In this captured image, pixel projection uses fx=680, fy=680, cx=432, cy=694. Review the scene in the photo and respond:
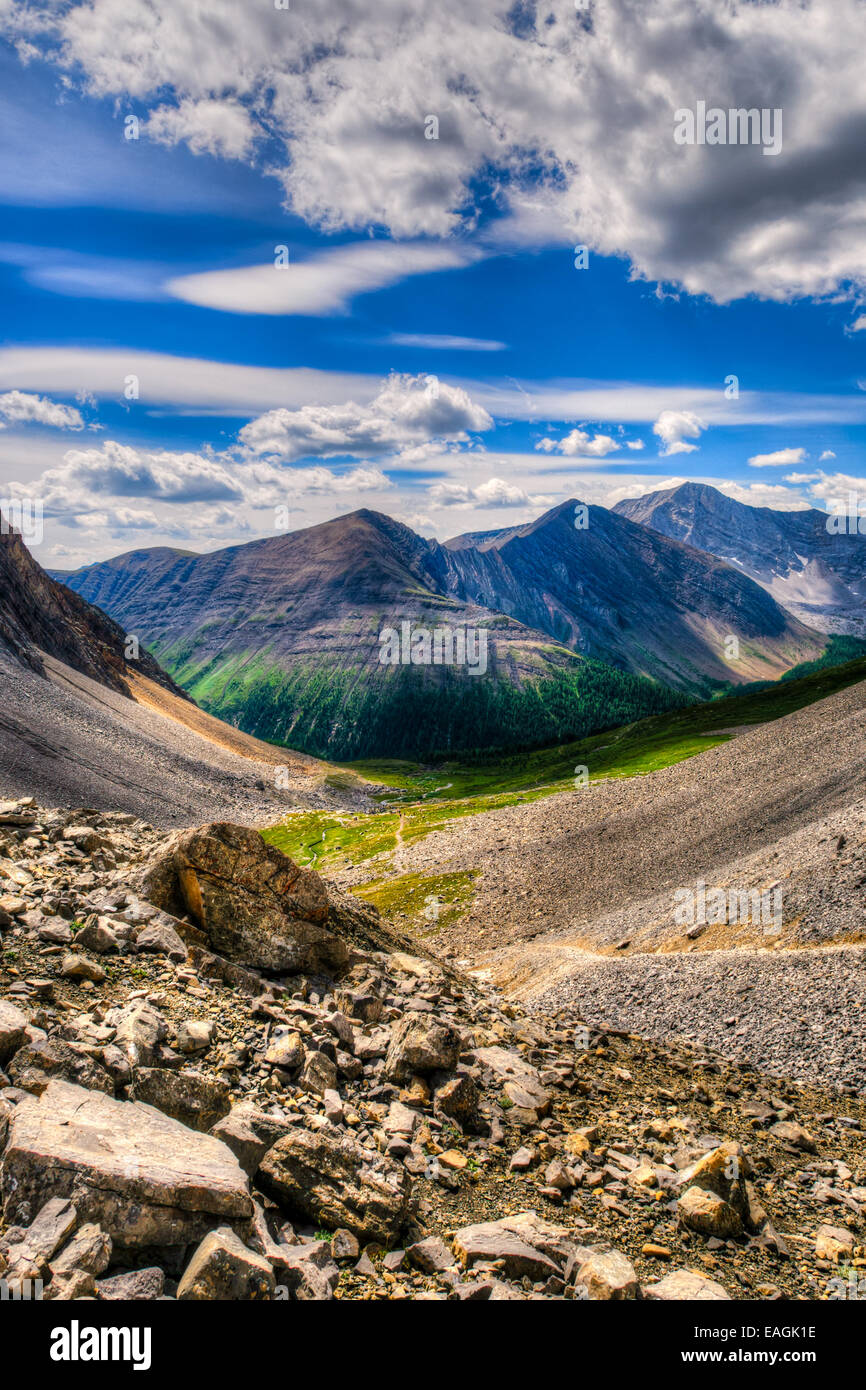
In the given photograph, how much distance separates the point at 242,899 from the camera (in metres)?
22.9

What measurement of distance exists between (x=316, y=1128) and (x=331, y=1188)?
186 centimetres

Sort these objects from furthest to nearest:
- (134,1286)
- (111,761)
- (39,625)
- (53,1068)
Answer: (39,625) → (111,761) → (53,1068) → (134,1286)

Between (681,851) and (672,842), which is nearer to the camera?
(681,851)

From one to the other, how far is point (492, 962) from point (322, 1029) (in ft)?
114

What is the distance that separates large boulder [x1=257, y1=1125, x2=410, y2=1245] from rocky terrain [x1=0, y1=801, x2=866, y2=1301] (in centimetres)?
4

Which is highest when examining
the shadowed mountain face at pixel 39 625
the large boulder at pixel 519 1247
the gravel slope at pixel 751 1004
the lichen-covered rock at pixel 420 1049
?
the shadowed mountain face at pixel 39 625

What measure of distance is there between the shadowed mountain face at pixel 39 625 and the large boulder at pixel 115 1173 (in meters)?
129

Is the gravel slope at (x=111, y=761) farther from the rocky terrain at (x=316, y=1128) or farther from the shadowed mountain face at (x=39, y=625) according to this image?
the rocky terrain at (x=316, y=1128)

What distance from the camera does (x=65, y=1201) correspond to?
989 centimetres

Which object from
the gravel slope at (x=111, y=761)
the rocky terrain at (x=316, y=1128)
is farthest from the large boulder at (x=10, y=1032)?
the gravel slope at (x=111, y=761)

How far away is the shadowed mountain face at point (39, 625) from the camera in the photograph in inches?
5256

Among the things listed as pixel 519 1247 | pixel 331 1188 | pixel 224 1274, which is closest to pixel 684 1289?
pixel 519 1247

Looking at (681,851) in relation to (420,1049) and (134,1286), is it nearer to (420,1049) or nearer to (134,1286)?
(420,1049)

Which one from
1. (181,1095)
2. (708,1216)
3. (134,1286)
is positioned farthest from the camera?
(708,1216)
